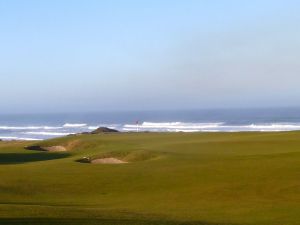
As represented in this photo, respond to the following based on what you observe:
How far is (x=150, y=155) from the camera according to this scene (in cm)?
3894

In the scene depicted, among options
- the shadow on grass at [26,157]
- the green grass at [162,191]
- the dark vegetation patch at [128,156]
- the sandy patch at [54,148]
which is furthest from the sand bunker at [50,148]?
the green grass at [162,191]

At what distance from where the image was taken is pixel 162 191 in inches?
1011

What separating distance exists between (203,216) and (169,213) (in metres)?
1.31

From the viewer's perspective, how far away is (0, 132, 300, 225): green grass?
707 inches

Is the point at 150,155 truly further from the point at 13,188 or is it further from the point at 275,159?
the point at 13,188

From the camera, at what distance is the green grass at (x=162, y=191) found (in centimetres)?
1797

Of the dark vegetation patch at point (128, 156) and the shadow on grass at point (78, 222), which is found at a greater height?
the dark vegetation patch at point (128, 156)

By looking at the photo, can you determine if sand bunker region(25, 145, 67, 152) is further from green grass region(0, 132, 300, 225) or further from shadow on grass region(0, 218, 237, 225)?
shadow on grass region(0, 218, 237, 225)

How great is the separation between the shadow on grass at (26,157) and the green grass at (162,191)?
8.28 meters

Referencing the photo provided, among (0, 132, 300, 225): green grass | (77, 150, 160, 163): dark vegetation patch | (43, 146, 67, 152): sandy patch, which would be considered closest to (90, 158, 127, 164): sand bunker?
(77, 150, 160, 163): dark vegetation patch

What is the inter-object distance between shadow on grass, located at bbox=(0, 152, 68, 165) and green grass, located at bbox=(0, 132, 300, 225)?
27.2ft

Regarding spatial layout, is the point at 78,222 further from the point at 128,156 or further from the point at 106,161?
the point at 106,161

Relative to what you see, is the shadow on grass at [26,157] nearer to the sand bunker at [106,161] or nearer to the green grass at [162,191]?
the sand bunker at [106,161]

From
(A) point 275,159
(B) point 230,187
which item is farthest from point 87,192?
(A) point 275,159
